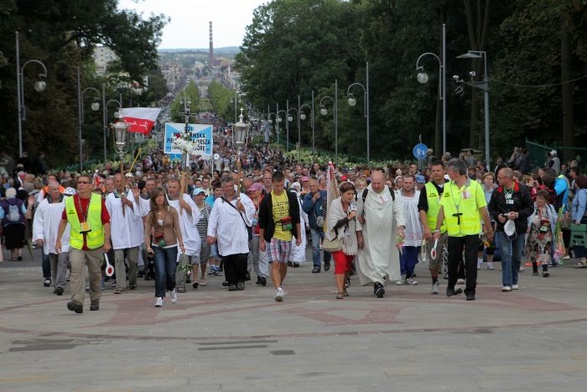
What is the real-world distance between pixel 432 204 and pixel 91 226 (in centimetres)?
503

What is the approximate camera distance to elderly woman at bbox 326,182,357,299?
17.4 meters

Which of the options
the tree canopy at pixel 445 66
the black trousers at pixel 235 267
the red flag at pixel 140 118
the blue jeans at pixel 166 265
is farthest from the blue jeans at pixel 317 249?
the tree canopy at pixel 445 66

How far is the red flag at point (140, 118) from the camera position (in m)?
34.7

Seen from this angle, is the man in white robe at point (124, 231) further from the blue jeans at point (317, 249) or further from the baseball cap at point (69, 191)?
the blue jeans at point (317, 249)

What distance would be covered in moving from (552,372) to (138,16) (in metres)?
58.7

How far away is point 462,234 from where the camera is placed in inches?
656

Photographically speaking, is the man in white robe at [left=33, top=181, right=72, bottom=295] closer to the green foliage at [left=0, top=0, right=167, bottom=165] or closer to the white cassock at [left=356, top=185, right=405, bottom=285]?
the white cassock at [left=356, top=185, right=405, bottom=285]

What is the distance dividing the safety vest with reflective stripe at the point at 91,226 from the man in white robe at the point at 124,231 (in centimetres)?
308

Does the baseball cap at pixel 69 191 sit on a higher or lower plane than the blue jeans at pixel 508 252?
higher

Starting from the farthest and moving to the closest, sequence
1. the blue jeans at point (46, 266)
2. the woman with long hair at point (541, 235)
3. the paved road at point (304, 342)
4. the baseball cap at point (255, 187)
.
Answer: the baseball cap at point (255, 187) → the woman with long hair at point (541, 235) → the blue jeans at point (46, 266) → the paved road at point (304, 342)

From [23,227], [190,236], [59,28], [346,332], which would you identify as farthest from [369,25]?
[346,332]

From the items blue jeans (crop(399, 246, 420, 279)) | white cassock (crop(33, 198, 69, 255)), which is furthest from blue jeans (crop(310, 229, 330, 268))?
white cassock (crop(33, 198, 69, 255))

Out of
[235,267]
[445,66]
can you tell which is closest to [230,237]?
[235,267]

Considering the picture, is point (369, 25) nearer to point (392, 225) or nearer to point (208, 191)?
point (208, 191)
